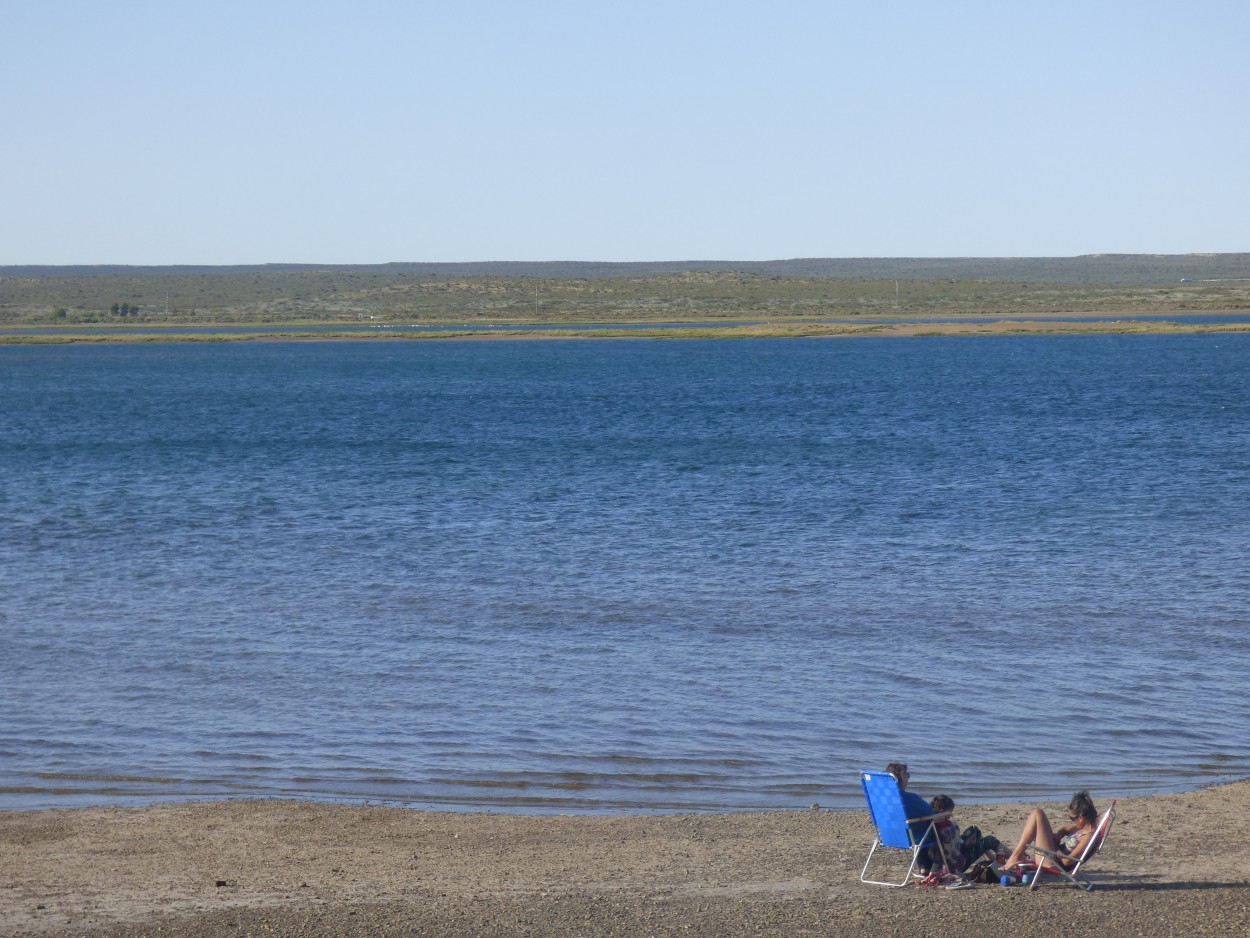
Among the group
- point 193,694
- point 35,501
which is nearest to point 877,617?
point 193,694

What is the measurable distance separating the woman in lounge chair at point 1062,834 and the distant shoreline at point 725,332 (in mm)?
133985

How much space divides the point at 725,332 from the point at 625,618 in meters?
127

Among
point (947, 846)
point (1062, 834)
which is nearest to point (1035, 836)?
point (1062, 834)

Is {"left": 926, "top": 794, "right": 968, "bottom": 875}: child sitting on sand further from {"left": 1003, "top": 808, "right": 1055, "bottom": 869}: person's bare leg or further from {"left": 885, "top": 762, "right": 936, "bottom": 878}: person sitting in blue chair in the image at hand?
{"left": 1003, "top": 808, "right": 1055, "bottom": 869}: person's bare leg

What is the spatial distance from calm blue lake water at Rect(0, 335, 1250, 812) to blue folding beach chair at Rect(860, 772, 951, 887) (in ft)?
7.93

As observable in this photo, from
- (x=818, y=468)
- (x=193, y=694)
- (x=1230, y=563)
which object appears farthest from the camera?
(x=818, y=468)

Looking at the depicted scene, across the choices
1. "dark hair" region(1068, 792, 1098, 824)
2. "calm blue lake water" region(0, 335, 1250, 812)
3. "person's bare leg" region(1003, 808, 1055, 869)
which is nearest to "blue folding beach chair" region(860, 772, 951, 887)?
"person's bare leg" region(1003, 808, 1055, 869)

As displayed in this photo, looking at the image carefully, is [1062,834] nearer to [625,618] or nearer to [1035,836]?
[1035,836]

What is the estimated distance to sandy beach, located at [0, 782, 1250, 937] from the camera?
30.1 feet

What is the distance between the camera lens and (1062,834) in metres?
10.2

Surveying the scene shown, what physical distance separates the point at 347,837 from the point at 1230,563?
17.6 metres

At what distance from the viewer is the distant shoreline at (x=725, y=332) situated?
143000mm

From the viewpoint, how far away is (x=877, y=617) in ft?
66.2

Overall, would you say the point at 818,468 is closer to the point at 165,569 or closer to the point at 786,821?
the point at 165,569
